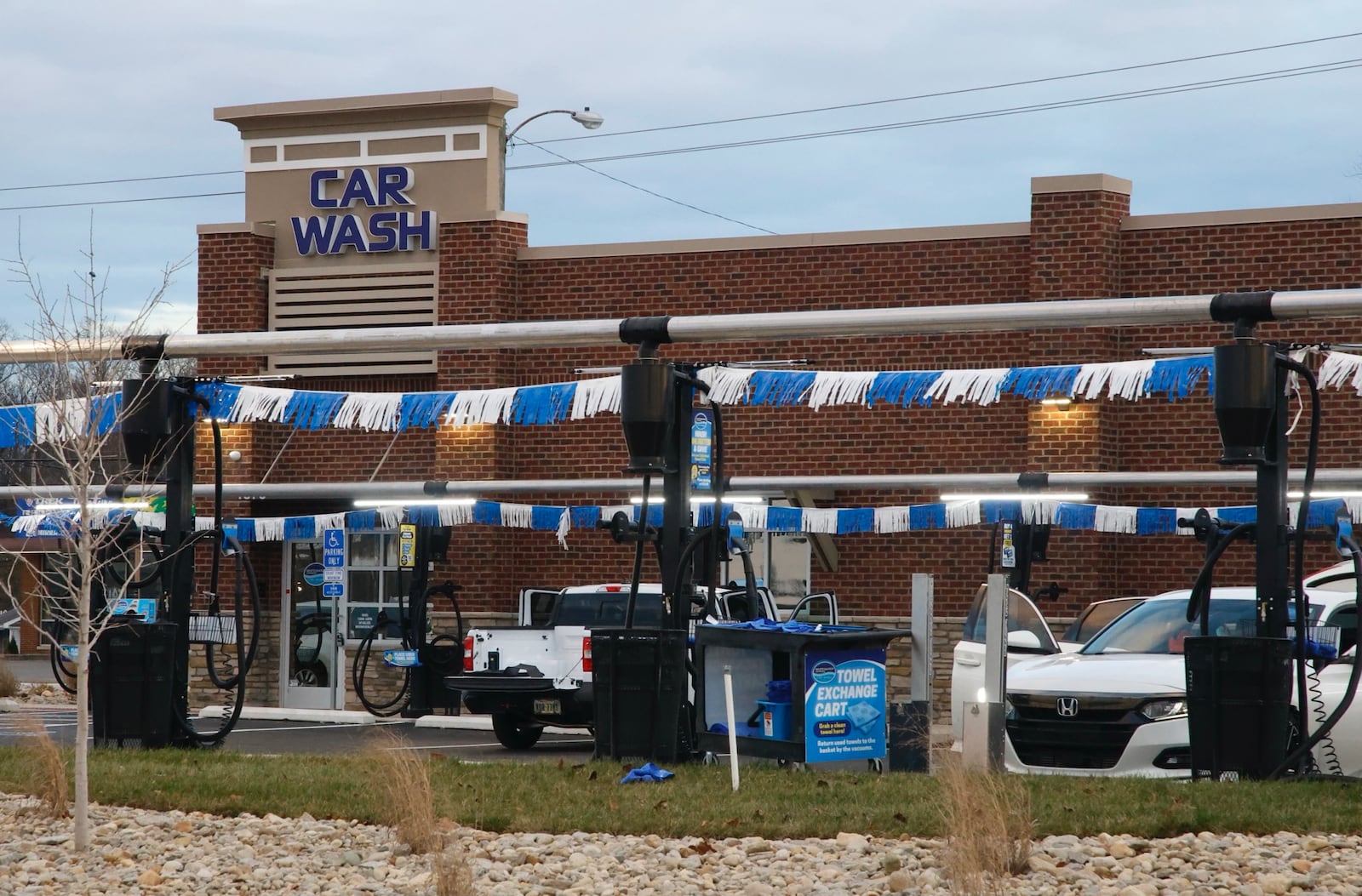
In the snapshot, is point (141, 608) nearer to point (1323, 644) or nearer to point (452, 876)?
point (452, 876)

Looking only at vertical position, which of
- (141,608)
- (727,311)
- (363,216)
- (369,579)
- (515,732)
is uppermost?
(363,216)

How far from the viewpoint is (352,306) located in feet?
82.1

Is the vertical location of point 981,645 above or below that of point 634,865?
above

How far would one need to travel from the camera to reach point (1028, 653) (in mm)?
14320

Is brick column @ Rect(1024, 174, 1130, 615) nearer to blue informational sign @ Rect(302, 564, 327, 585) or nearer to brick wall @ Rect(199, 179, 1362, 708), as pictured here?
brick wall @ Rect(199, 179, 1362, 708)

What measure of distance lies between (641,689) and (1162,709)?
3.55 meters

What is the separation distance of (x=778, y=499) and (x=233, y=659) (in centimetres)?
835

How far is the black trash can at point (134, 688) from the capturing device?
14281 mm

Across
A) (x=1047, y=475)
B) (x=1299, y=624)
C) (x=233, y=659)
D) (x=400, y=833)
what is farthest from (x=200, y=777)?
(x=233, y=659)

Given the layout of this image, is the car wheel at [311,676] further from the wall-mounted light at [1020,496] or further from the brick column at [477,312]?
the wall-mounted light at [1020,496]

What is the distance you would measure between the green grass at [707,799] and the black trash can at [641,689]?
233 mm

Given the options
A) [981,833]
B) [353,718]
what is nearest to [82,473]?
[981,833]

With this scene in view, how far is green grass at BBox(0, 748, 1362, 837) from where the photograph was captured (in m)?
9.60

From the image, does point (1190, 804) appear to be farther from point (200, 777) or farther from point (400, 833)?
point (200, 777)
